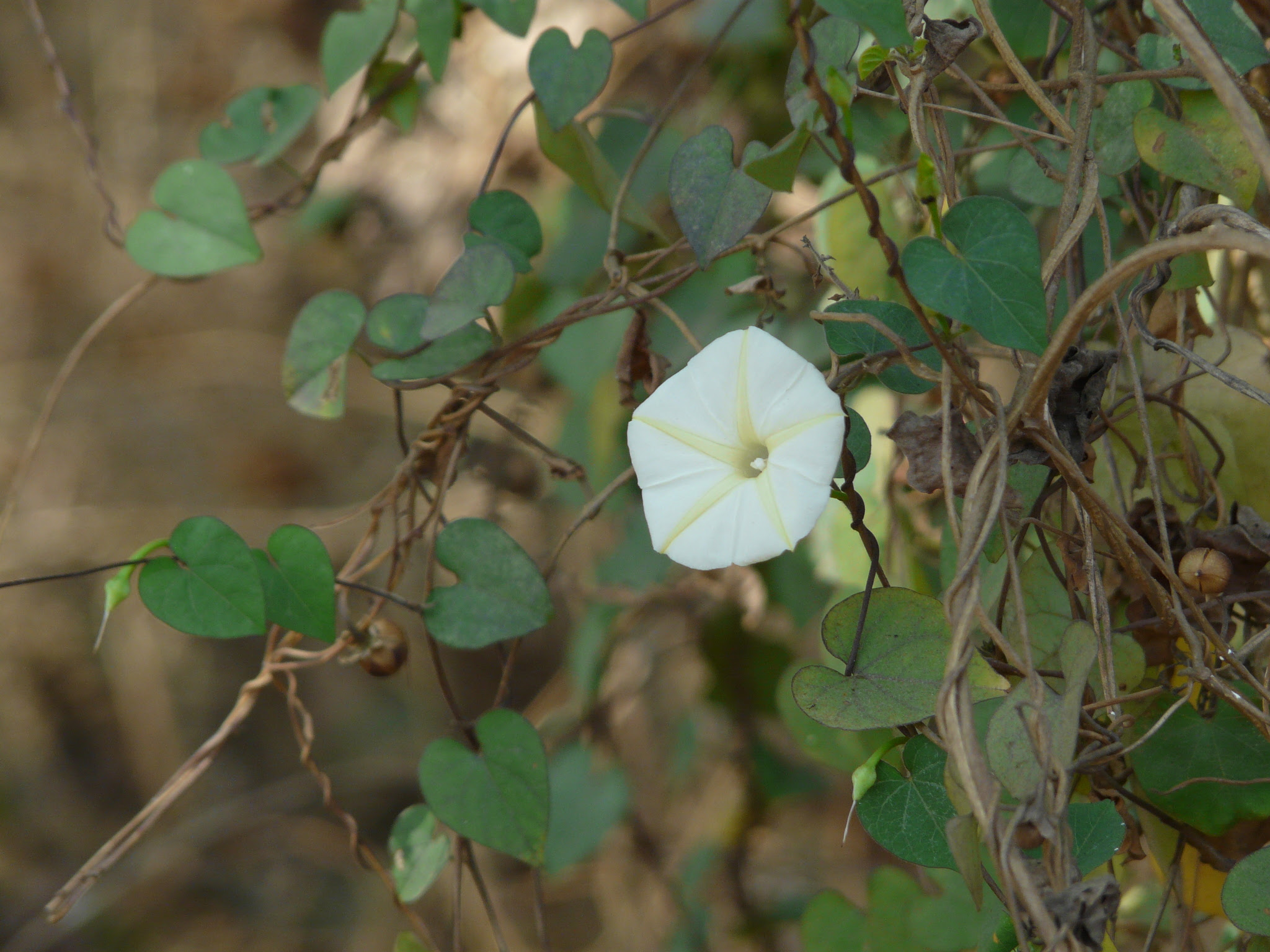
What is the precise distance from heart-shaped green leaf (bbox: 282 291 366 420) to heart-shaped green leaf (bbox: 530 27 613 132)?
23 cm

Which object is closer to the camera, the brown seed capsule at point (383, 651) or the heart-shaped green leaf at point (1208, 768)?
the heart-shaped green leaf at point (1208, 768)

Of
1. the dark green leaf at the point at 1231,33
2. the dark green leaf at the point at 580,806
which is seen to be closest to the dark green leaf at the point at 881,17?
the dark green leaf at the point at 1231,33

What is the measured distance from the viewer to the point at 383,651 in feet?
2.63

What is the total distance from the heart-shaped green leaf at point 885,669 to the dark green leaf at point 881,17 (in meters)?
0.32

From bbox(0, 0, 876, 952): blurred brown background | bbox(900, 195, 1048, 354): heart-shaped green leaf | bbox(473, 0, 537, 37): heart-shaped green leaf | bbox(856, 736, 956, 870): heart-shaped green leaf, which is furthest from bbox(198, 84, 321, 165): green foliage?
bbox(0, 0, 876, 952): blurred brown background

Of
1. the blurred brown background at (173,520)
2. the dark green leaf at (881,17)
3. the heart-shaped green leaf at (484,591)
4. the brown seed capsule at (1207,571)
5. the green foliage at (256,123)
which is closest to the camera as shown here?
the dark green leaf at (881,17)

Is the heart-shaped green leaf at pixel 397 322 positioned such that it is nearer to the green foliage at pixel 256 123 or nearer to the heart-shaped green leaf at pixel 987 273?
the green foliage at pixel 256 123

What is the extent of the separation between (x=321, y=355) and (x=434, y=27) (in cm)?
33

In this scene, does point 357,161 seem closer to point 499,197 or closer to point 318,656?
point 499,197

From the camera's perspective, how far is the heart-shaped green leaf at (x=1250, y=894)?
1.79 feet

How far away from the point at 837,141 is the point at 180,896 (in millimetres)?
2511

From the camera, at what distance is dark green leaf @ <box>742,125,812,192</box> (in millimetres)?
552

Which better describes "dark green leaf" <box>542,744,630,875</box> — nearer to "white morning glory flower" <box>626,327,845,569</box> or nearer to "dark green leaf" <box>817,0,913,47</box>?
"white morning glory flower" <box>626,327,845,569</box>

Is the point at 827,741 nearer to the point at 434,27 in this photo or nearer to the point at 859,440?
the point at 859,440
